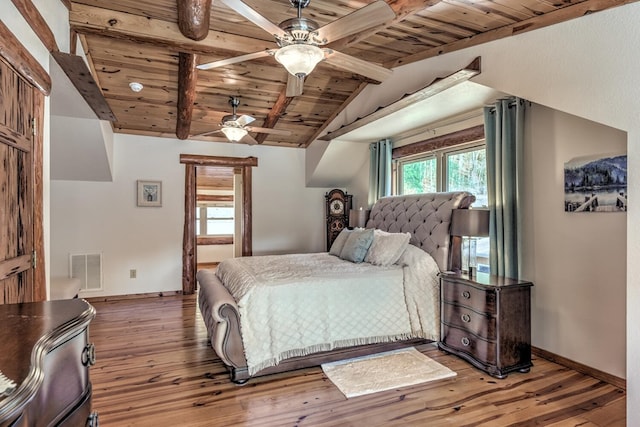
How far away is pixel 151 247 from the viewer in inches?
216

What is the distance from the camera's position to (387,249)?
3.61 metres

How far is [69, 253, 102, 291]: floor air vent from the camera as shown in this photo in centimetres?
508

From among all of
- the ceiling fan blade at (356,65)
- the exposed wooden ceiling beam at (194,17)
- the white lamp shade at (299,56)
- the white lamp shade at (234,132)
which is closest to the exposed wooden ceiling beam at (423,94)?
the ceiling fan blade at (356,65)

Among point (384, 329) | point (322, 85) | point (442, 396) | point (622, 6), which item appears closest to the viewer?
point (622, 6)

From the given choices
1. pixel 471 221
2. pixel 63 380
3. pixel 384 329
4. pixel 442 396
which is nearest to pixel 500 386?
pixel 442 396

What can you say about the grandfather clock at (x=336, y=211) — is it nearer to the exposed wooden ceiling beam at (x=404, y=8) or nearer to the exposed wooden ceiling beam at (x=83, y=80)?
the exposed wooden ceiling beam at (x=83, y=80)

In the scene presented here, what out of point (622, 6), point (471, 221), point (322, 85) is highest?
point (322, 85)

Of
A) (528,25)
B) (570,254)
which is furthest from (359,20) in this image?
(570,254)

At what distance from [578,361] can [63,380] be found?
3.38 m

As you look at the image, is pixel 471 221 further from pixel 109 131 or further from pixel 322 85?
pixel 109 131

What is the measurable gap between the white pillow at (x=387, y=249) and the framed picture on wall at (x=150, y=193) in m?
3.52

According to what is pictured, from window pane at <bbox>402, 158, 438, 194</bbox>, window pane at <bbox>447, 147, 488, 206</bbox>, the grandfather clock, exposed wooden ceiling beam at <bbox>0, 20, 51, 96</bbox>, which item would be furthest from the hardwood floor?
the grandfather clock

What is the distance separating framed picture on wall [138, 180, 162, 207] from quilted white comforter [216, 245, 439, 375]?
2.54m

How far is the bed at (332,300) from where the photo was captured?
2.69m
